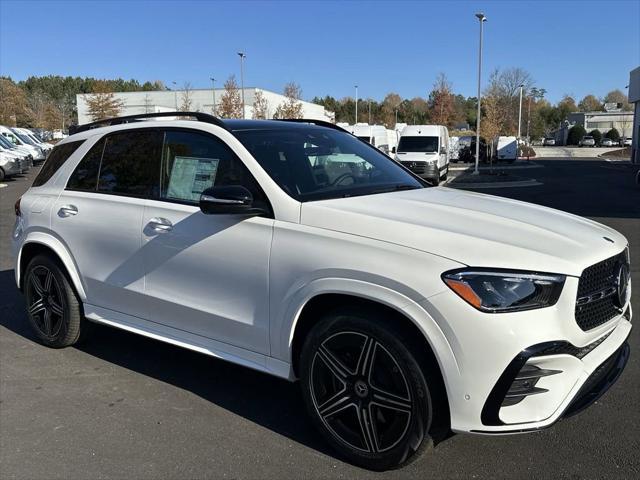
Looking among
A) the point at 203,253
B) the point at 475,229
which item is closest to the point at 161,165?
the point at 203,253

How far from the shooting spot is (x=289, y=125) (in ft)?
13.9

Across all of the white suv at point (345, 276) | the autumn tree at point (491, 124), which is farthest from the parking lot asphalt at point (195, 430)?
the autumn tree at point (491, 124)

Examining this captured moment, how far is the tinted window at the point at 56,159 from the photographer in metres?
4.74

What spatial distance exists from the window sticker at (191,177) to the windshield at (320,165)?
0.96 ft

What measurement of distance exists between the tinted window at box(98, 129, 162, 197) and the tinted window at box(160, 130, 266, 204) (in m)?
0.12

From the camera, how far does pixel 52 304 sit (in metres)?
4.71

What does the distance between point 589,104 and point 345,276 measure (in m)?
→ 169

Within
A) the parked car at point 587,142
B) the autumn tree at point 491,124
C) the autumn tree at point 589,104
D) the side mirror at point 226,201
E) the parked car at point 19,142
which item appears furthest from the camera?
the autumn tree at point 589,104

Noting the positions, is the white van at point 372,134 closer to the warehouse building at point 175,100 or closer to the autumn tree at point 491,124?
the autumn tree at point 491,124

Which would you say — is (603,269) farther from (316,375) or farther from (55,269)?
(55,269)

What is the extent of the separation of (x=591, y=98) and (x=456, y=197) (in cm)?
17290

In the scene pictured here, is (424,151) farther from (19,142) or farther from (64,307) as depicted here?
(19,142)

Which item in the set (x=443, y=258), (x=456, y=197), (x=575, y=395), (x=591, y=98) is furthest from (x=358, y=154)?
(x=591, y=98)

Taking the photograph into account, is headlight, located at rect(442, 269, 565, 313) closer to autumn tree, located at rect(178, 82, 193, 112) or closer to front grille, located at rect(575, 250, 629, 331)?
front grille, located at rect(575, 250, 629, 331)
